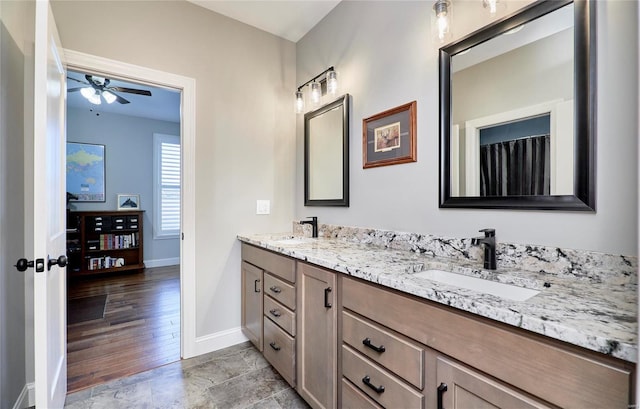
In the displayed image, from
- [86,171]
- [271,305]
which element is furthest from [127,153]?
[271,305]

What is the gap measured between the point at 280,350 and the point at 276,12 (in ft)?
8.21

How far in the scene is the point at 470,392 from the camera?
2.77 feet

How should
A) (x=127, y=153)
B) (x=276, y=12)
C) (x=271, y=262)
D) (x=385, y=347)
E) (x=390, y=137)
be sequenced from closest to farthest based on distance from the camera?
1. (x=385, y=347)
2. (x=390, y=137)
3. (x=271, y=262)
4. (x=276, y=12)
5. (x=127, y=153)

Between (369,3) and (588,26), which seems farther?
(369,3)

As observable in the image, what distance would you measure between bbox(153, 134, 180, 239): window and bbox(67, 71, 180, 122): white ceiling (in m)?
0.48

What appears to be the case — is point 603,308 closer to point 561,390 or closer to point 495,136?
point 561,390

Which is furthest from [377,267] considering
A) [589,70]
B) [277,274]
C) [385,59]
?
[385,59]

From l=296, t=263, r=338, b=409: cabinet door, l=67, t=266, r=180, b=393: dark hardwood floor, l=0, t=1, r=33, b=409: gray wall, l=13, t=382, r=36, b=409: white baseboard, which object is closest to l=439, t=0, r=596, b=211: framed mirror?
l=296, t=263, r=338, b=409: cabinet door

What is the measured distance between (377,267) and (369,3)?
1.76 meters

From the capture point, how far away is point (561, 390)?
666mm

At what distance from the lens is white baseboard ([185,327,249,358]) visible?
2236 millimetres

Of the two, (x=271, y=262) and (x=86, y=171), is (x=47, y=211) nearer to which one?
(x=271, y=262)

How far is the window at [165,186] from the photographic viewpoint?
16.8 ft

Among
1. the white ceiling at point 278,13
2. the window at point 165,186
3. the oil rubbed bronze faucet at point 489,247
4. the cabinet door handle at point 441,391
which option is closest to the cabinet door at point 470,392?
the cabinet door handle at point 441,391
